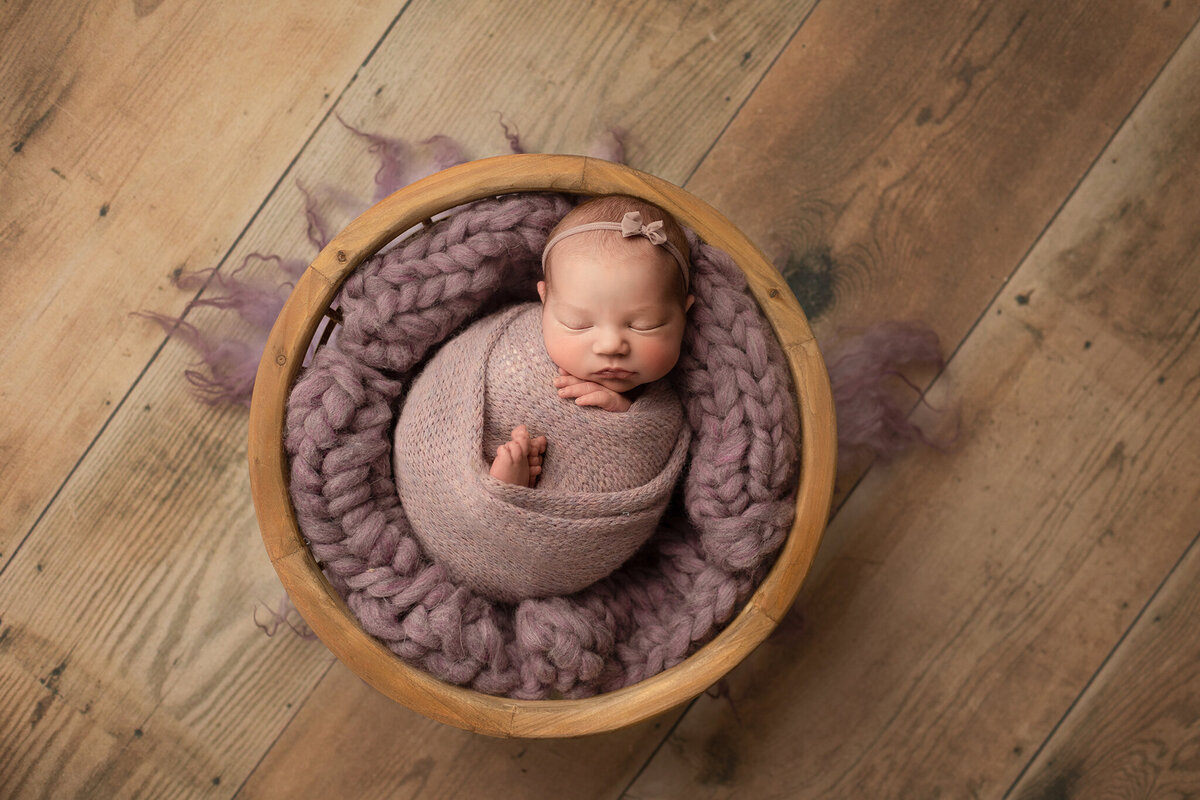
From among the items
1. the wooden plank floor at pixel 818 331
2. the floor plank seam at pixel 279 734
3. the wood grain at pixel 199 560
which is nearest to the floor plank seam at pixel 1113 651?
the wooden plank floor at pixel 818 331

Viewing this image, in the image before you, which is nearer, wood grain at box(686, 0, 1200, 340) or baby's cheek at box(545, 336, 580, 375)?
baby's cheek at box(545, 336, 580, 375)

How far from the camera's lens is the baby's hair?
787mm

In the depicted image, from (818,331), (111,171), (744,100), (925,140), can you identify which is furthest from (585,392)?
(111,171)

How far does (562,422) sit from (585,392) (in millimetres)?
39

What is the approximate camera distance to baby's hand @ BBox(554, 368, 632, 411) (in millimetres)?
842

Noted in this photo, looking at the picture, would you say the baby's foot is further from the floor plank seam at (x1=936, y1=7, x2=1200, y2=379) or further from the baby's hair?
the floor plank seam at (x1=936, y1=7, x2=1200, y2=379)

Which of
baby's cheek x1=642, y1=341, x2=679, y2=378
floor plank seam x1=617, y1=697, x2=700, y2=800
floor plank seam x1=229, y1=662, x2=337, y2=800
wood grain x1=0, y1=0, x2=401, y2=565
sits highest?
baby's cheek x1=642, y1=341, x2=679, y2=378

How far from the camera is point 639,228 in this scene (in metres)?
0.77

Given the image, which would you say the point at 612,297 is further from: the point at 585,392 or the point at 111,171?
the point at 111,171

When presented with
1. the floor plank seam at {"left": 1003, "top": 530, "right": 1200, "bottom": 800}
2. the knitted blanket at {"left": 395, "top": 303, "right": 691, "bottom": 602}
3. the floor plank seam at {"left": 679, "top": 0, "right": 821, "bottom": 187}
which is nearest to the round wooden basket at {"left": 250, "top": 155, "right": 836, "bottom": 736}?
the knitted blanket at {"left": 395, "top": 303, "right": 691, "bottom": 602}

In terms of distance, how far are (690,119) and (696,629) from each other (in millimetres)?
646

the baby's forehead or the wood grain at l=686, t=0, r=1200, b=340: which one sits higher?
the wood grain at l=686, t=0, r=1200, b=340

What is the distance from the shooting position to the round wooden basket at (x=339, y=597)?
2.54 ft

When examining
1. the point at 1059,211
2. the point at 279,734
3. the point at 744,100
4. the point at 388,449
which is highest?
the point at 1059,211
